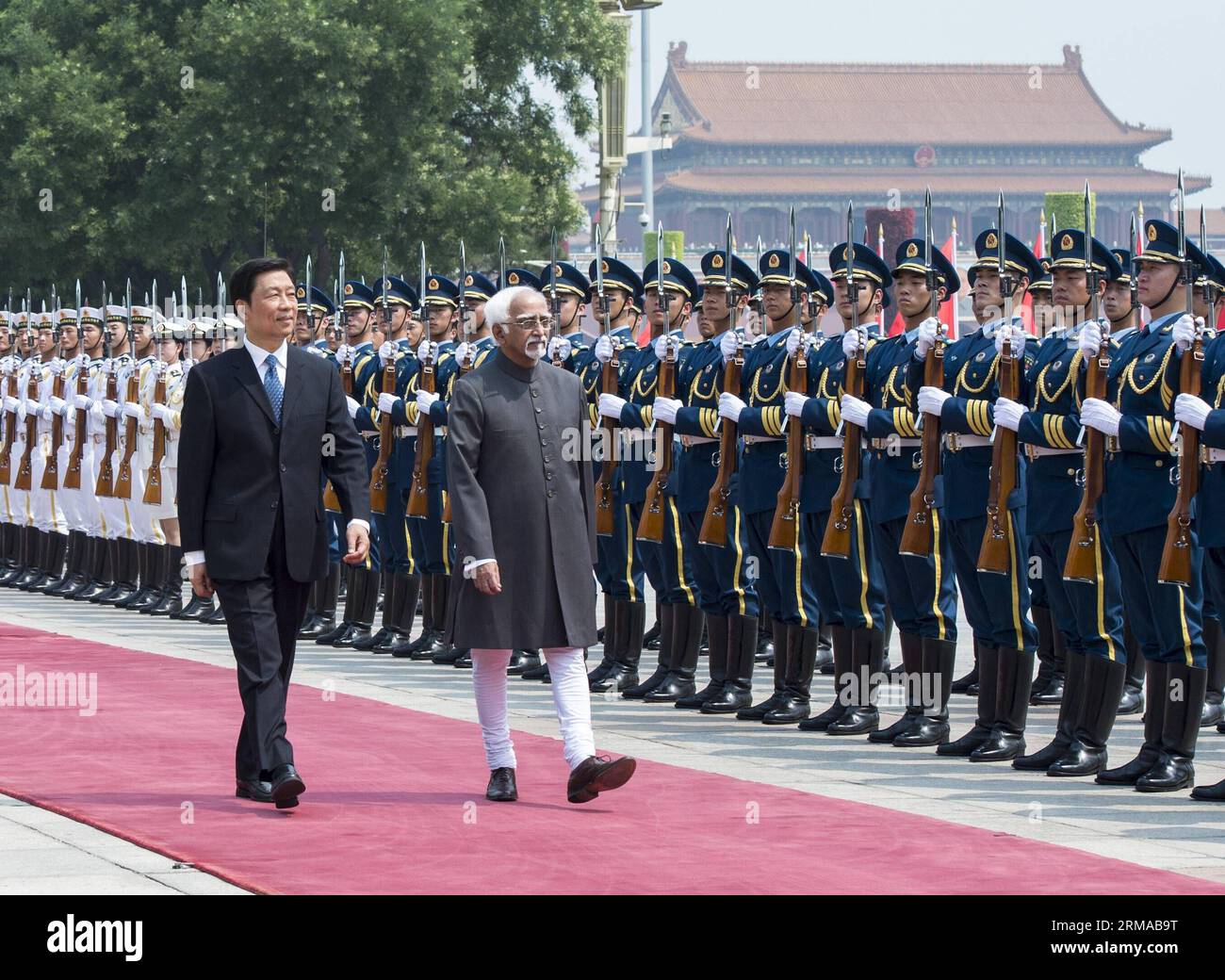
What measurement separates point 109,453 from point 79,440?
1.84ft

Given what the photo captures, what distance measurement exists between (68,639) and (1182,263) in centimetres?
725

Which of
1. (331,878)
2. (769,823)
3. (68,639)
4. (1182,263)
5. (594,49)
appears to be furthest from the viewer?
(594,49)

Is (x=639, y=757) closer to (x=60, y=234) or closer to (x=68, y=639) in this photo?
(x=68, y=639)

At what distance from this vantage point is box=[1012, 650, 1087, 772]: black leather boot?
29.5 feet

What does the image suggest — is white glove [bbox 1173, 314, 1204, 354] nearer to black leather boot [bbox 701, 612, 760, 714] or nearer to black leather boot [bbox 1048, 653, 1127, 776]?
black leather boot [bbox 1048, 653, 1127, 776]

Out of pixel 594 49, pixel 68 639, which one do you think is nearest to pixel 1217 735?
pixel 68 639

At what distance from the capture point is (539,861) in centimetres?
693

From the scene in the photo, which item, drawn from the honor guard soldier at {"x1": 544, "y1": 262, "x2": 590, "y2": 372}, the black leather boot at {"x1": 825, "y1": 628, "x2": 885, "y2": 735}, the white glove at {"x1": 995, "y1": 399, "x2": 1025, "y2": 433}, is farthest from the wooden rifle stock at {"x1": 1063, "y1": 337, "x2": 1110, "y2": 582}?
the honor guard soldier at {"x1": 544, "y1": 262, "x2": 590, "y2": 372}

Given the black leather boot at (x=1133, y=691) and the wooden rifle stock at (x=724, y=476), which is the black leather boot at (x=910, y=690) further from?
the black leather boot at (x=1133, y=691)

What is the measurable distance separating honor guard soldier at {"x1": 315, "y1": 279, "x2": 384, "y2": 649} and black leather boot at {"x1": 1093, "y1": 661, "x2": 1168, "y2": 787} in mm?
5745

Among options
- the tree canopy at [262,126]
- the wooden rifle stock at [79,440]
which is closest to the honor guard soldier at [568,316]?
the wooden rifle stock at [79,440]

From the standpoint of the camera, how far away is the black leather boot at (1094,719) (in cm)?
887

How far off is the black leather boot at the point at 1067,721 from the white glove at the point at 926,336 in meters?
1.27

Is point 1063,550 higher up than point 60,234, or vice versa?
point 60,234
